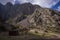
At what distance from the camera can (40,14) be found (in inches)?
3848

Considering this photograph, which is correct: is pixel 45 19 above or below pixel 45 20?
above

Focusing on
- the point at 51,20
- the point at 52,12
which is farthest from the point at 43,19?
the point at 52,12

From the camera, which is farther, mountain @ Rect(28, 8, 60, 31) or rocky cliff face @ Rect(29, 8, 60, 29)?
rocky cliff face @ Rect(29, 8, 60, 29)

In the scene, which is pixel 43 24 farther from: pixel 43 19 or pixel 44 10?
pixel 44 10

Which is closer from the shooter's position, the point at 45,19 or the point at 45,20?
the point at 45,20

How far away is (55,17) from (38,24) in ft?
43.0

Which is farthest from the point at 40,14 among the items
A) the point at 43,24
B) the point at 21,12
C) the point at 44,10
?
the point at 21,12

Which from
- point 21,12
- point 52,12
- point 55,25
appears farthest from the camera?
point 21,12

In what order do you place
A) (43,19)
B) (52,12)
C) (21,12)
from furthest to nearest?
(21,12) → (52,12) → (43,19)

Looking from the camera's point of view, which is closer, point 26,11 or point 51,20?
point 51,20

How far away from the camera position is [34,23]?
91.1m

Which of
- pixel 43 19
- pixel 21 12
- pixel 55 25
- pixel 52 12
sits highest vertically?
pixel 21 12

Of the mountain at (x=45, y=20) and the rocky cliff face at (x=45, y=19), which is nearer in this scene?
the mountain at (x=45, y=20)

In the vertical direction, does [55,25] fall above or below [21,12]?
below
